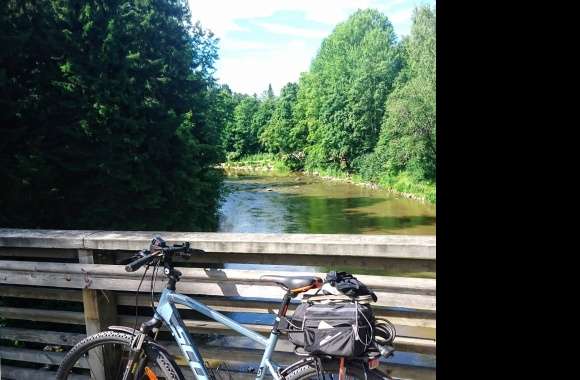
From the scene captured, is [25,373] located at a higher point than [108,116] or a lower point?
lower

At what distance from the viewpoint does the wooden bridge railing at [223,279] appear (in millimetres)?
2225

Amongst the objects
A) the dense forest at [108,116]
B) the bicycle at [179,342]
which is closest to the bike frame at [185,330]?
the bicycle at [179,342]

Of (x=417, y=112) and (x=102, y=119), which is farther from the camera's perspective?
(x=417, y=112)

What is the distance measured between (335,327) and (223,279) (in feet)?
2.57

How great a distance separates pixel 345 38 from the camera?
45.6m

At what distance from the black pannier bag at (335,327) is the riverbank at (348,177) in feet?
53.3

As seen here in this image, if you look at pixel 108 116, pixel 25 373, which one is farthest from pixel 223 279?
pixel 108 116

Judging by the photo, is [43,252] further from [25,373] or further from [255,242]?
[255,242]

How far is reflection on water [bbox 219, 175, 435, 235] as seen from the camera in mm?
20734

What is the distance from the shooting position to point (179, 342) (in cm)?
226
